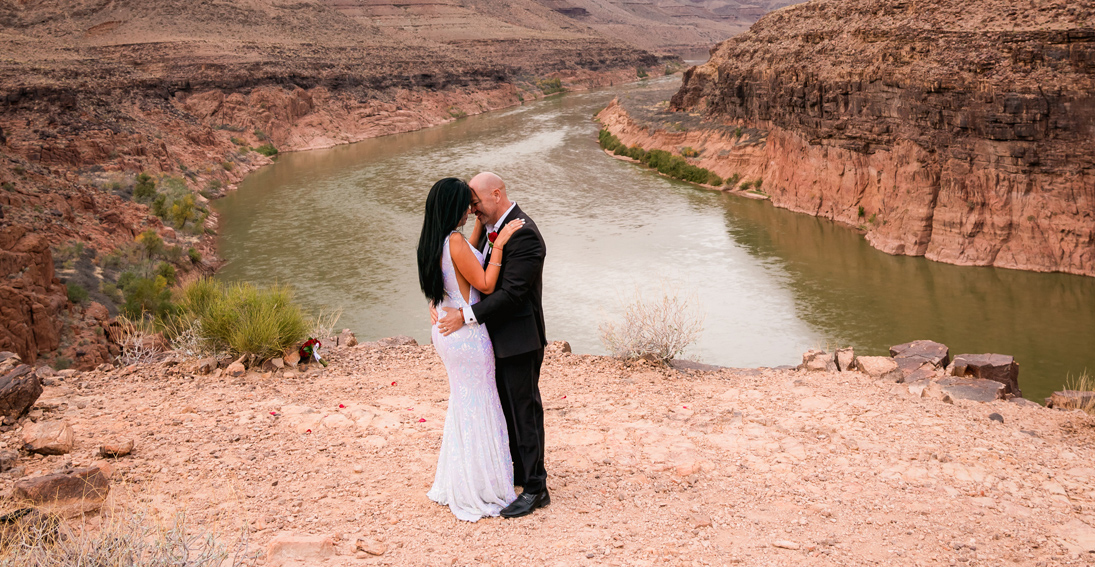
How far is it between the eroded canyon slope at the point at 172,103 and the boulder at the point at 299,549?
820cm

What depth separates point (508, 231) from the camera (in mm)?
4648

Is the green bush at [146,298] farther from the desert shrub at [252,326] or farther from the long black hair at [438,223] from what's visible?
the long black hair at [438,223]

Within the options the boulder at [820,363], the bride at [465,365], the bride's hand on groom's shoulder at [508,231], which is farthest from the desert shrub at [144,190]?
the bride's hand on groom's shoulder at [508,231]

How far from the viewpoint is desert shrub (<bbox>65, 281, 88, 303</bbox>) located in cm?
1312

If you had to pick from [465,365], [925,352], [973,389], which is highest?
[465,365]

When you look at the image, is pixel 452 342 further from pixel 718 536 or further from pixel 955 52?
pixel 955 52

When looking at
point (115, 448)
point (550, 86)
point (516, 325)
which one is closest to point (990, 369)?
point (516, 325)

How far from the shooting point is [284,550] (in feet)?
14.1

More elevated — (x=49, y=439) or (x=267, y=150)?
(x=49, y=439)

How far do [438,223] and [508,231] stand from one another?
0.41 metres

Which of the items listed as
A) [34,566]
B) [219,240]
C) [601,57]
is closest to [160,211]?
[219,240]

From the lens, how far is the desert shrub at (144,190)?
22828 millimetres

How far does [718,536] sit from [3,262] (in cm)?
1134

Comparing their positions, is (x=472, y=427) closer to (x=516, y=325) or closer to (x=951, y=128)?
(x=516, y=325)
